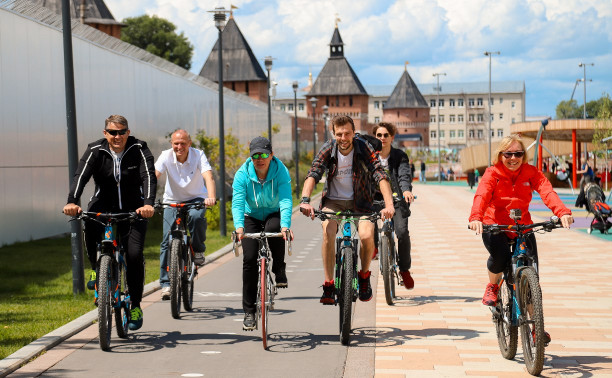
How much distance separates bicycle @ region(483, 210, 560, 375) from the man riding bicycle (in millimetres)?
1257

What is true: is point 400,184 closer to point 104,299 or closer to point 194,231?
point 194,231

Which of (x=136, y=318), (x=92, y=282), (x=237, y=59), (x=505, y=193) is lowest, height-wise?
(x=136, y=318)

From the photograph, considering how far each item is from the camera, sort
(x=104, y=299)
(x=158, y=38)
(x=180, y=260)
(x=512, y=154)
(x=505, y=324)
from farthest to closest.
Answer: (x=158, y=38) → (x=180, y=260) → (x=104, y=299) → (x=505, y=324) → (x=512, y=154)

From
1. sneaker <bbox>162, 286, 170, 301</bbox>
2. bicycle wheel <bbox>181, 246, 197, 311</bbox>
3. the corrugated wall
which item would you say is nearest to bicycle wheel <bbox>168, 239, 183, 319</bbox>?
bicycle wheel <bbox>181, 246, 197, 311</bbox>

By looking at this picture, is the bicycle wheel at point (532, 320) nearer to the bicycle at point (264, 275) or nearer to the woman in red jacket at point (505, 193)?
the woman in red jacket at point (505, 193)

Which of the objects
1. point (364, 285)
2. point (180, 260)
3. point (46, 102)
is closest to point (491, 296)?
point (364, 285)

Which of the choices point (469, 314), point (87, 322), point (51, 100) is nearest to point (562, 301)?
point (469, 314)

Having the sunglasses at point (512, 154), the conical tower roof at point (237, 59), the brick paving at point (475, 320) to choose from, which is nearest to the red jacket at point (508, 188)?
the sunglasses at point (512, 154)

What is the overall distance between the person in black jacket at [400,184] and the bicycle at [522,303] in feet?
9.81

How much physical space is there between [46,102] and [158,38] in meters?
68.1

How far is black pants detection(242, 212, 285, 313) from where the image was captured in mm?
7617

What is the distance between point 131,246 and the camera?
7781 millimetres

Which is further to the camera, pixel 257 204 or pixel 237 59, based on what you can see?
pixel 237 59

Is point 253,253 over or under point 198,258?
over
